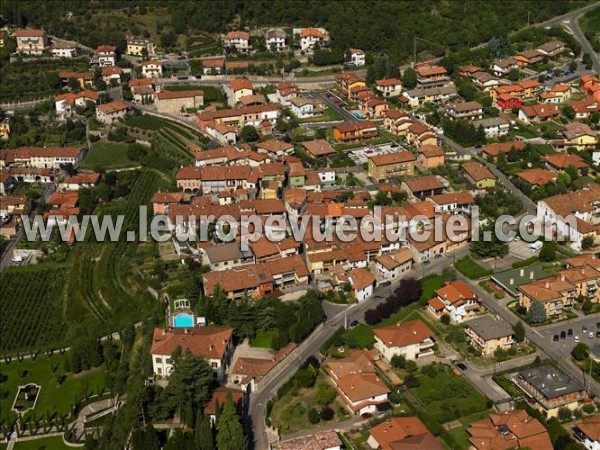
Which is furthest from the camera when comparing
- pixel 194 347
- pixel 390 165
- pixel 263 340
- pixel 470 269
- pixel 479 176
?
pixel 390 165

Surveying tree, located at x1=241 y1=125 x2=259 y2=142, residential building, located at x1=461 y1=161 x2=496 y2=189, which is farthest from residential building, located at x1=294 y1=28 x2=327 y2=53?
residential building, located at x1=461 y1=161 x2=496 y2=189

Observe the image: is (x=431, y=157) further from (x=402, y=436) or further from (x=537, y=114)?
(x=402, y=436)

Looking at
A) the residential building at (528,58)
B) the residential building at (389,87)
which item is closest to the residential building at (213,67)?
the residential building at (389,87)

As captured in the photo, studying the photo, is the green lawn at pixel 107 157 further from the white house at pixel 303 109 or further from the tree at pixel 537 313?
the tree at pixel 537 313

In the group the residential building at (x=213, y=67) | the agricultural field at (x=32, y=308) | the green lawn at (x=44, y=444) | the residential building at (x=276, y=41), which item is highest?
the residential building at (x=276, y=41)

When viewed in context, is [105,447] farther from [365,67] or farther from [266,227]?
[365,67]

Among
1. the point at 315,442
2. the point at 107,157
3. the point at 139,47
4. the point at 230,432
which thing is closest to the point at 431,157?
the point at 107,157
